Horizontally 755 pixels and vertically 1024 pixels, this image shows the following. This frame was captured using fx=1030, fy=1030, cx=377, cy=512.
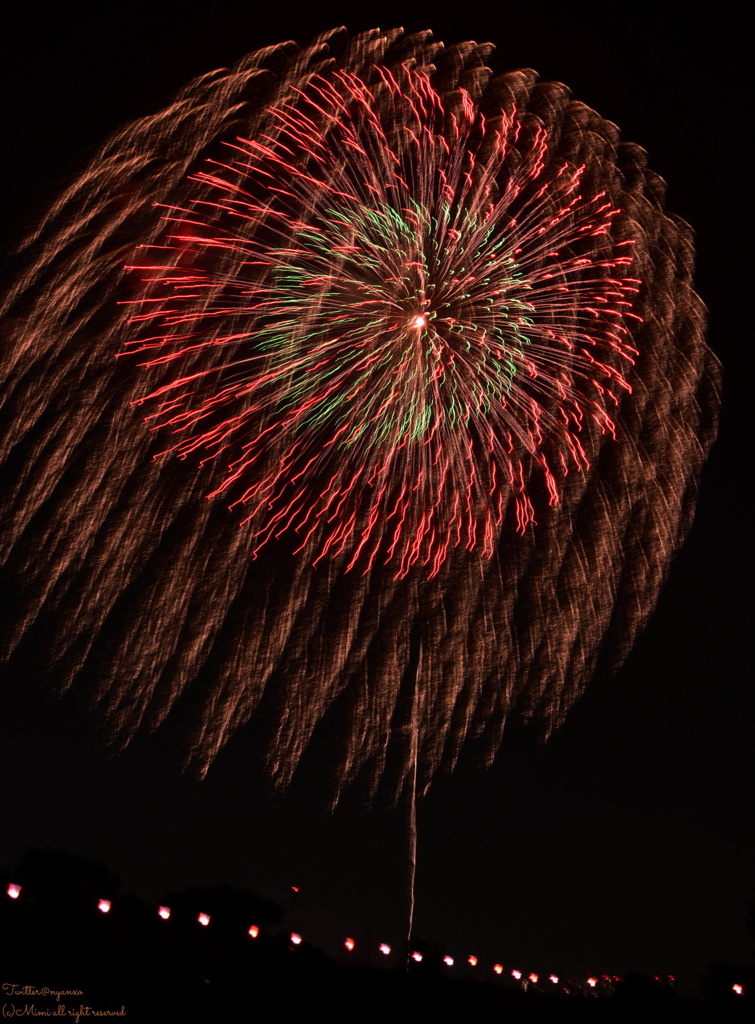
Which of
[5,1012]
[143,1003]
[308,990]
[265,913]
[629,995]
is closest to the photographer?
[5,1012]

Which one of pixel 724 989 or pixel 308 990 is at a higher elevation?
pixel 724 989

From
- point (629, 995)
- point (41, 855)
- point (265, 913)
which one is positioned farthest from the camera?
point (265, 913)

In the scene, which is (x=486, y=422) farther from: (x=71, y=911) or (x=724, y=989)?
(x=724, y=989)

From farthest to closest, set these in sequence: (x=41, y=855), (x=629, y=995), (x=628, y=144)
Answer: (x=41, y=855) < (x=629, y=995) < (x=628, y=144)

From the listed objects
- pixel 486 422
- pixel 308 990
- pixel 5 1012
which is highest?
pixel 486 422

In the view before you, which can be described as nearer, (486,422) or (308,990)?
(486,422)

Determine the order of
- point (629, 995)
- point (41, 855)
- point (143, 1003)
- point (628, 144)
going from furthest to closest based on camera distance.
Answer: point (41, 855), point (629, 995), point (143, 1003), point (628, 144)

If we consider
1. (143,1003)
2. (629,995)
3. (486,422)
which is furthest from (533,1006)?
(486,422)

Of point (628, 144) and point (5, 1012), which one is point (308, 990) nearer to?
point (5, 1012)

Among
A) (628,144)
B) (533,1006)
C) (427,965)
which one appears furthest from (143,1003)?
(628,144)

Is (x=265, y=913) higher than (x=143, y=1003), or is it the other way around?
(x=265, y=913)
